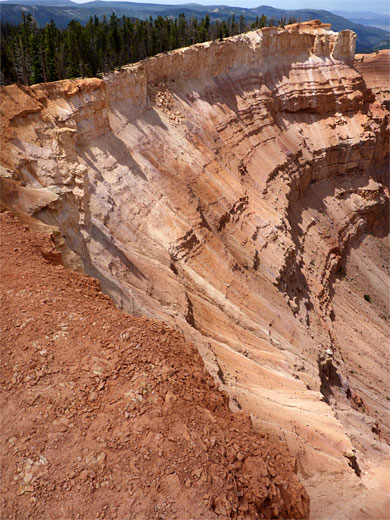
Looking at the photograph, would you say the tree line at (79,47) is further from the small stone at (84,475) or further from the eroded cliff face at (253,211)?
the small stone at (84,475)

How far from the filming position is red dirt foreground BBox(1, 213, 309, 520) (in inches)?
248

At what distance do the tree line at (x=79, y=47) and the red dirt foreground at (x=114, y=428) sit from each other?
20.1 meters

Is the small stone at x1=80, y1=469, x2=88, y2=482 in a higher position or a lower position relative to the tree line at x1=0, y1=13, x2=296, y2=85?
lower

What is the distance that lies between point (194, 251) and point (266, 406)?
8958mm

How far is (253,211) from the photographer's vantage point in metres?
26.0

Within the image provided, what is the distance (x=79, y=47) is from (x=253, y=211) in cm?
1859

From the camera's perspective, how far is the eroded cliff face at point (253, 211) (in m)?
13.9

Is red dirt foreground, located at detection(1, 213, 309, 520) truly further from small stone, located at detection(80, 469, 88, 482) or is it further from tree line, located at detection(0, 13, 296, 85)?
tree line, located at detection(0, 13, 296, 85)

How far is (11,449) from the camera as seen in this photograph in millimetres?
6562

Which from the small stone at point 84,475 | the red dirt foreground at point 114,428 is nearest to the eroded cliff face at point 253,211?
the red dirt foreground at point 114,428

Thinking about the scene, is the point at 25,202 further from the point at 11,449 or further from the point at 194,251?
the point at 194,251

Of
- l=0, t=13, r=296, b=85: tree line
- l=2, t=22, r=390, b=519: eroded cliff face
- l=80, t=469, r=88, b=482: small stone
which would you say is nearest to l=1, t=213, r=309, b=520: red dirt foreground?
l=80, t=469, r=88, b=482: small stone

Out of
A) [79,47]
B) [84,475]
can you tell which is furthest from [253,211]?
[84,475]

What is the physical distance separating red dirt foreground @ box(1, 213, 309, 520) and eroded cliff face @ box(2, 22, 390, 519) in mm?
3560
